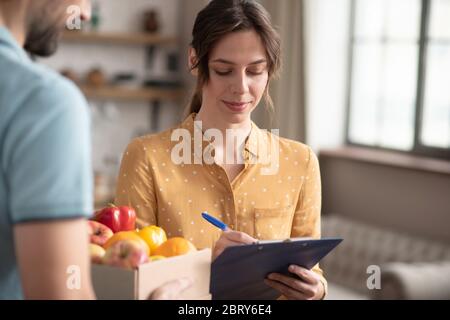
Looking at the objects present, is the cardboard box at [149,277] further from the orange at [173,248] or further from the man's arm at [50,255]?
the man's arm at [50,255]

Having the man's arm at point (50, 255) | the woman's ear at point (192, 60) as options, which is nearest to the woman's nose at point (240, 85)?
the woman's ear at point (192, 60)

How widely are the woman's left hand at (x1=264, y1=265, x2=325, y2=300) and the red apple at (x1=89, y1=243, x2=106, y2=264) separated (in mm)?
330

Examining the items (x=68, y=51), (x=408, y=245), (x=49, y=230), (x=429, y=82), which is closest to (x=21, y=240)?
(x=49, y=230)

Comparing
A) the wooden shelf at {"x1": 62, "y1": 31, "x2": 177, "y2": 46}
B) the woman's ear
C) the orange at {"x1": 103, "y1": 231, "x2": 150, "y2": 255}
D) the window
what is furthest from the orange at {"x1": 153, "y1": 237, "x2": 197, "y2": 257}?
the wooden shelf at {"x1": 62, "y1": 31, "x2": 177, "y2": 46}

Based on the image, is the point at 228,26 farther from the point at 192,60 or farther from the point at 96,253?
the point at 96,253

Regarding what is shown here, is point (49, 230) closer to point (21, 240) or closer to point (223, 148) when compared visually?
point (21, 240)

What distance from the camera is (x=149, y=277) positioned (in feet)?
3.78

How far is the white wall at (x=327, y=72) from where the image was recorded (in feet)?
15.8

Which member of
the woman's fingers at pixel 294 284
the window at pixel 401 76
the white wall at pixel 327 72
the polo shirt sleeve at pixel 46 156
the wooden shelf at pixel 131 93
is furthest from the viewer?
the wooden shelf at pixel 131 93

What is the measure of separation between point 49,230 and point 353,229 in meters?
3.70

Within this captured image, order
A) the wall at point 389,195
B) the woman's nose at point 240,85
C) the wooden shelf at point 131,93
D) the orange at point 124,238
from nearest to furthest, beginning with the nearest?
the orange at point 124,238
the woman's nose at point 240,85
the wall at point 389,195
the wooden shelf at point 131,93

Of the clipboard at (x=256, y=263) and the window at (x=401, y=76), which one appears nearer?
the clipboard at (x=256, y=263)

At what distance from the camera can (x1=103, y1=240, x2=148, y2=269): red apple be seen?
1.17 metres
